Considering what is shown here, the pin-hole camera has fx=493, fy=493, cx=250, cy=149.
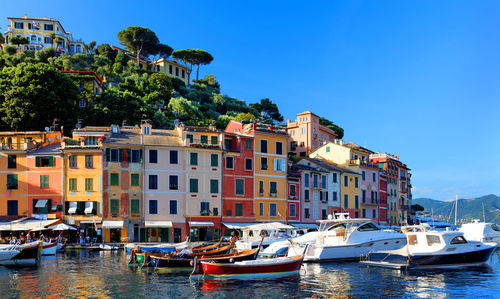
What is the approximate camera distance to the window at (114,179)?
50.2 meters

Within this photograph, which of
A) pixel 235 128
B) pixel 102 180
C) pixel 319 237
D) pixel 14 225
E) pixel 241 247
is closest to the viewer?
pixel 319 237

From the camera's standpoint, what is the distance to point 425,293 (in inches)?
977

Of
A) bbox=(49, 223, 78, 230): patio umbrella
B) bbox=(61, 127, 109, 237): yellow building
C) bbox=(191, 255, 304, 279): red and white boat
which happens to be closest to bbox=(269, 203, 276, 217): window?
bbox=(61, 127, 109, 237): yellow building

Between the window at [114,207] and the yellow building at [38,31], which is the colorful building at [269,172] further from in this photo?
the yellow building at [38,31]

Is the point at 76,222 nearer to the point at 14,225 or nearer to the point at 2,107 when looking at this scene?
the point at 14,225

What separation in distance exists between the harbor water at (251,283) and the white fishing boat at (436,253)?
0.67 meters

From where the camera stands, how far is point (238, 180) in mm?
55750

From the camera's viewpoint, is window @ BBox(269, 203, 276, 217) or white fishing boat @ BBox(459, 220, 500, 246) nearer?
white fishing boat @ BBox(459, 220, 500, 246)

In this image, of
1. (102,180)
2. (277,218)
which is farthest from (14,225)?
(277,218)

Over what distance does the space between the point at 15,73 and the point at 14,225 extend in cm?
2839

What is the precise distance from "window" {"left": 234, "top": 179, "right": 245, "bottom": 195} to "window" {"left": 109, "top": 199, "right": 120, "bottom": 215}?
1308cm

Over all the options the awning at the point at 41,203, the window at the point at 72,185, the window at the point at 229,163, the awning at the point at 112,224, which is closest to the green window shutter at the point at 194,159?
the window at the point at 229,163

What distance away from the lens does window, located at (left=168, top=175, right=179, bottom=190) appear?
52.2m

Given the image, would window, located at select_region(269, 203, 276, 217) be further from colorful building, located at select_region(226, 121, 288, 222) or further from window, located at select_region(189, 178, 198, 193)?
window, located at select_region(189, 178, 198, 193)
